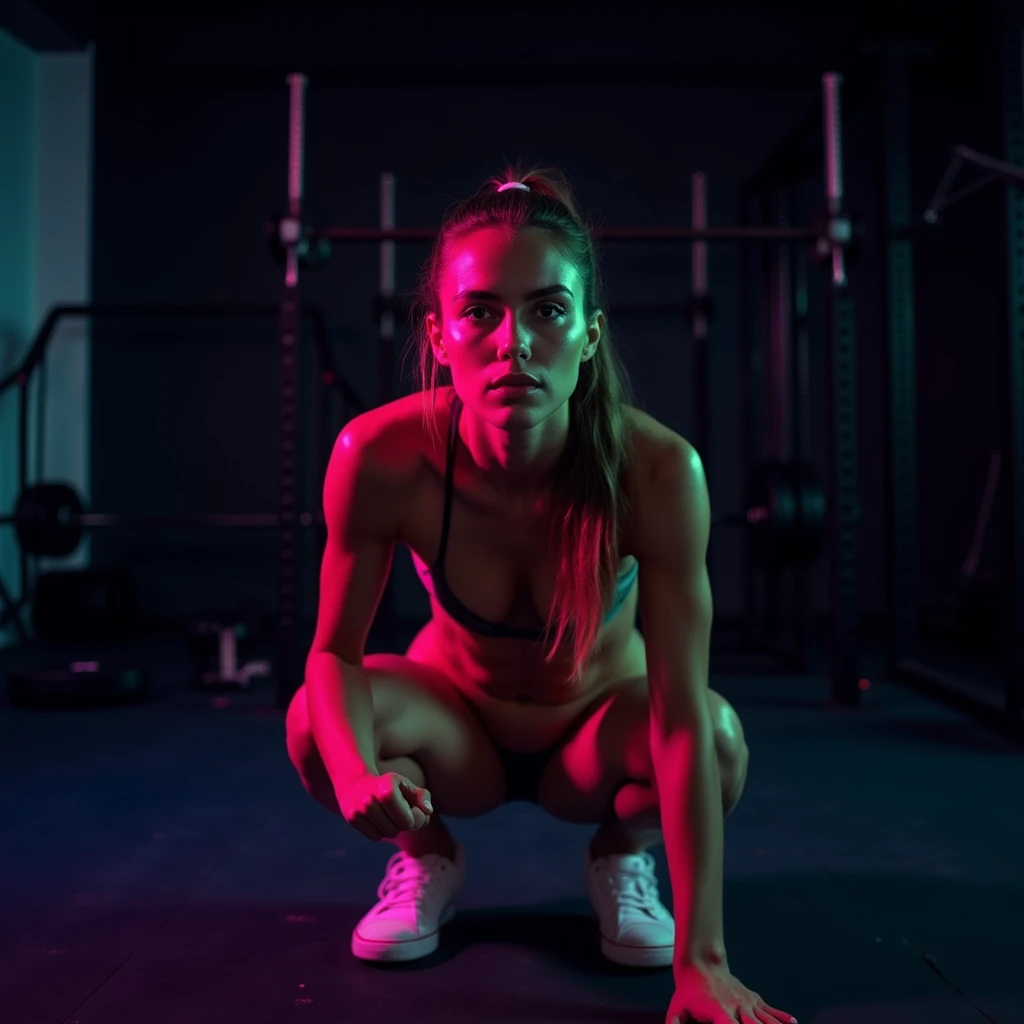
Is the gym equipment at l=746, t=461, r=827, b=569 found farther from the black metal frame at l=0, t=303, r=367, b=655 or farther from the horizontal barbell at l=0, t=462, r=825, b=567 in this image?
the black metal frame at l=0, t=303, r=367, b=655

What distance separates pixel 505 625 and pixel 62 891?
829 millimetres

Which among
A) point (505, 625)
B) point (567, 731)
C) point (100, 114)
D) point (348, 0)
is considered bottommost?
point (567, 731)

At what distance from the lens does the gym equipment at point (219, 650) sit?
3557 mm

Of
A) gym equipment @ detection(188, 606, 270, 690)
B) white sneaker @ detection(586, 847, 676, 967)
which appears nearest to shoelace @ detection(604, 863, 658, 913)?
white sneaker @ detection(586, 847, 676, 967)

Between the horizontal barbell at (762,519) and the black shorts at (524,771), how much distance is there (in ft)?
6.14

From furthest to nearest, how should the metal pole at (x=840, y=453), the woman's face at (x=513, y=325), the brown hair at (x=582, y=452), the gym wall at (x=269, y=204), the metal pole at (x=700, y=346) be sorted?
the gym wall at (x=269, y=204), the metal pole at (x=700, y=346), the metal pole at (x=840, y=453), the brown hair at (x=582, y=452), the woman's face at (x=513, y=325)

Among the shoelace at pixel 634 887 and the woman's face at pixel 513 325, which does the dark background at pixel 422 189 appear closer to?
the shoelace at pixel 634 887

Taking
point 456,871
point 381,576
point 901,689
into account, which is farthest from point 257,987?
point 901,689

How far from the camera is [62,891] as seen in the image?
1.64m

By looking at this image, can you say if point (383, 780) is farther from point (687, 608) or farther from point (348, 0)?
point (348, 0)

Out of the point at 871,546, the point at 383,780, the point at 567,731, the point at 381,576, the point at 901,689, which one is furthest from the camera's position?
the point at 871,546

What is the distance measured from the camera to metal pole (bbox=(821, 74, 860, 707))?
330 cm

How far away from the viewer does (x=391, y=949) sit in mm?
1341

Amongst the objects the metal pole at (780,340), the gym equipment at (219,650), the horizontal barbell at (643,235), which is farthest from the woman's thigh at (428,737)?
the metal pole at (780,340)
